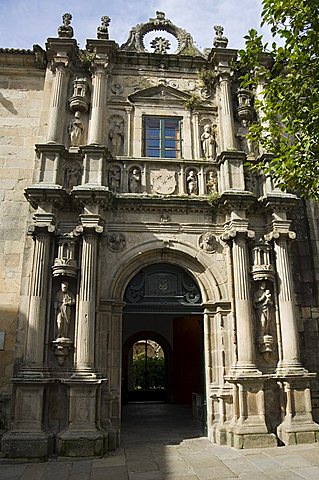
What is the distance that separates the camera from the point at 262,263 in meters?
9.44

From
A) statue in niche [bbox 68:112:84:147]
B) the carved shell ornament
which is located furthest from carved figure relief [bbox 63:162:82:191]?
the carved shell ornament

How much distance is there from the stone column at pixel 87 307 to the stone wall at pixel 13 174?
1.62 m

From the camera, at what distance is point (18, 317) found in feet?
29.5

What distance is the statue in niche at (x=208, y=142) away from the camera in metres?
10.7

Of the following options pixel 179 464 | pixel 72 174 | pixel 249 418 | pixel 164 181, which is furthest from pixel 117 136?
pixel 179 464

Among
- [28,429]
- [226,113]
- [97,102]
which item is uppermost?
[97,102]

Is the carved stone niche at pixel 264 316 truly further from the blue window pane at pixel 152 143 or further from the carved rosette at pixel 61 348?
the blue window pane at pixel 152 143

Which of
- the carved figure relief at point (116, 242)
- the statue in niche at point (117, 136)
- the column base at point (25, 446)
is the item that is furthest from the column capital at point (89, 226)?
the column base at point (25, 446)

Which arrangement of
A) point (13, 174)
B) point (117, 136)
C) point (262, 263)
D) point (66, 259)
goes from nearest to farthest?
point (66, 259) → point (262, 263) → point (13, 174) → point (117, 136)

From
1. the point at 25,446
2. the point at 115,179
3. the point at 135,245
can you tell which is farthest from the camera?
the point at 115,179

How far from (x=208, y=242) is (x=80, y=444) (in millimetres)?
4907

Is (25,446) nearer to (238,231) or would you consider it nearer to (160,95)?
(238,231)

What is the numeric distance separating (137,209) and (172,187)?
3.47 ft

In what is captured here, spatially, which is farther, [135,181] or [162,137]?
[162,137]
